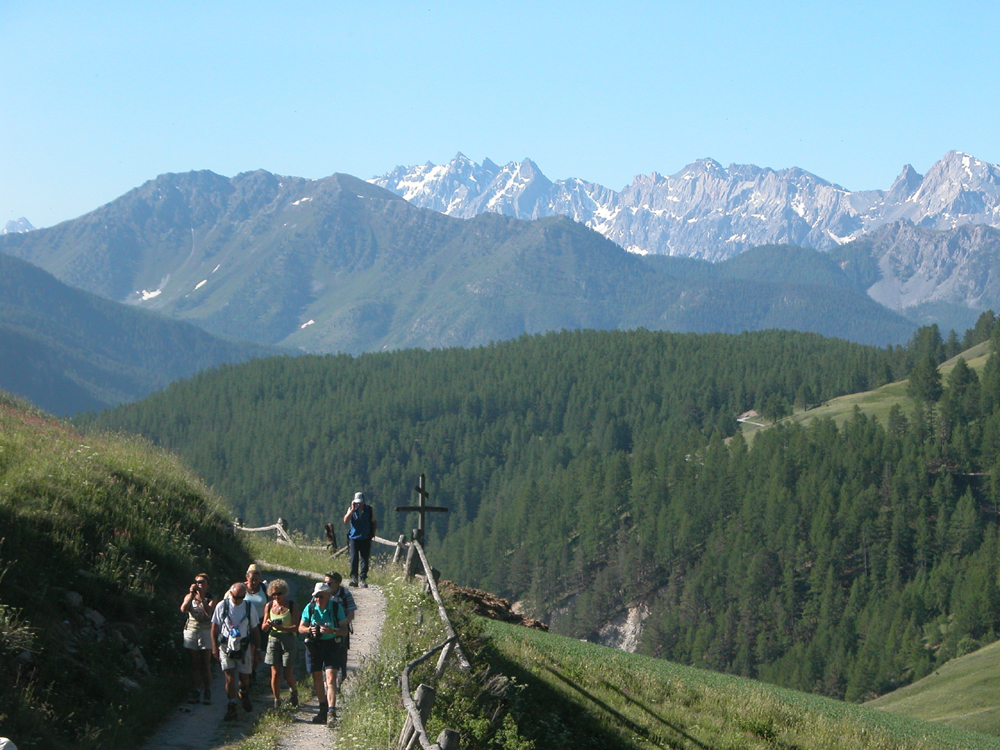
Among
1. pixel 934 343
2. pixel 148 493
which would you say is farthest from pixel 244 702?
pixel 934 343

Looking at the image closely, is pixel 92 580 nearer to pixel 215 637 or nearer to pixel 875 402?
pixel 215 637

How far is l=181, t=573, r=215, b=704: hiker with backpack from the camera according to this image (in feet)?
45.9

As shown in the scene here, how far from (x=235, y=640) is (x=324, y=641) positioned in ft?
4.32

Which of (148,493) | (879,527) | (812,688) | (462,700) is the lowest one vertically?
(812,688)

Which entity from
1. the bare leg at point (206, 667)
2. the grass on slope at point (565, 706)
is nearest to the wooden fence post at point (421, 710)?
the grass on slope at point (565, 706)

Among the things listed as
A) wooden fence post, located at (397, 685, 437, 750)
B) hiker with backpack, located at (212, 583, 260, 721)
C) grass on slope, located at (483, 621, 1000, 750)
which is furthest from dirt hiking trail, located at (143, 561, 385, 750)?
wooden fence post, located at (397, 685, 437, 750)

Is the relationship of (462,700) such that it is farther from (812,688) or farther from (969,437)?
(969,437)

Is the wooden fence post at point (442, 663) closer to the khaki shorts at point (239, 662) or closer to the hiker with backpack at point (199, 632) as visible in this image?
the khaki shorts at point (239, 662)

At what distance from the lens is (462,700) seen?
1174cm

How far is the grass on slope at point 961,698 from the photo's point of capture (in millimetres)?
37375

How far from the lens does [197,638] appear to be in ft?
45.9

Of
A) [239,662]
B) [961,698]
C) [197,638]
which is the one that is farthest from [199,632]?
[961,698]

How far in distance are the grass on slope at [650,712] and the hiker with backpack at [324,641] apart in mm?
2784

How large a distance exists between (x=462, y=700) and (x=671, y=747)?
6.17m
